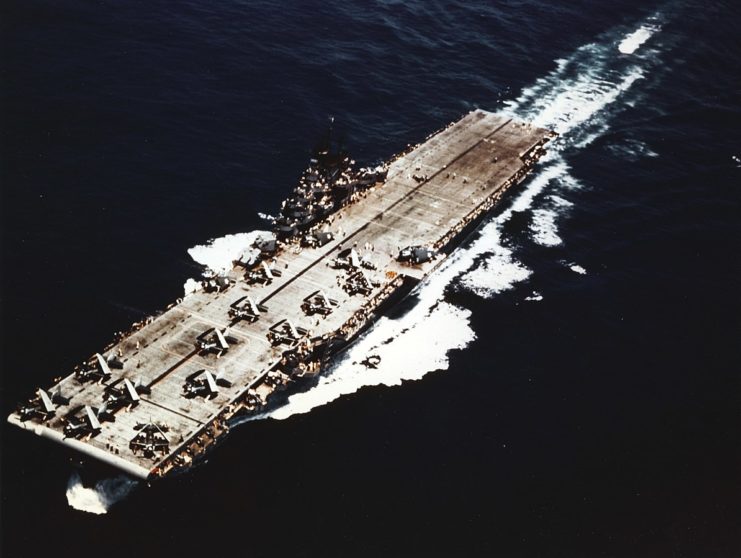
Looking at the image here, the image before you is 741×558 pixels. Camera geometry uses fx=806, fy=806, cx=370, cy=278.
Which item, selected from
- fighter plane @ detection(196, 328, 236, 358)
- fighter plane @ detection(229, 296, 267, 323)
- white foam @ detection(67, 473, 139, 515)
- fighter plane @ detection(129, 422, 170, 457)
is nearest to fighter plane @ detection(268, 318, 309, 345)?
fighter plane @ detection(229, 296, 267, 323)

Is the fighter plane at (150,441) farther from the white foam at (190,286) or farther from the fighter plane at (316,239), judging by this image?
the fighter plane at (316,239)

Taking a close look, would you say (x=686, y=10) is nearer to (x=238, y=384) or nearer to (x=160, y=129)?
(x=160, y=129)

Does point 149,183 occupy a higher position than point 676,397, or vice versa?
point 149,183

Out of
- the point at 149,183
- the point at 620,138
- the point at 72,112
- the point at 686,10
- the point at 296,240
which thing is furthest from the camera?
the point at 686,10

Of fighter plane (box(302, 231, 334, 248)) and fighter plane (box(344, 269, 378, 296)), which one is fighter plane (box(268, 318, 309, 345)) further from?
fighter plane (box(302, 231, 334, 248))

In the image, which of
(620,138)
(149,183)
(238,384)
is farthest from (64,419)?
(620,138)

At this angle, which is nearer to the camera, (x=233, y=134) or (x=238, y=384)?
(x=238, y=384)

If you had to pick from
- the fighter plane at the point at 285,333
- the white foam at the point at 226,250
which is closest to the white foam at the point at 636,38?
the white foam at the point at 226,250
